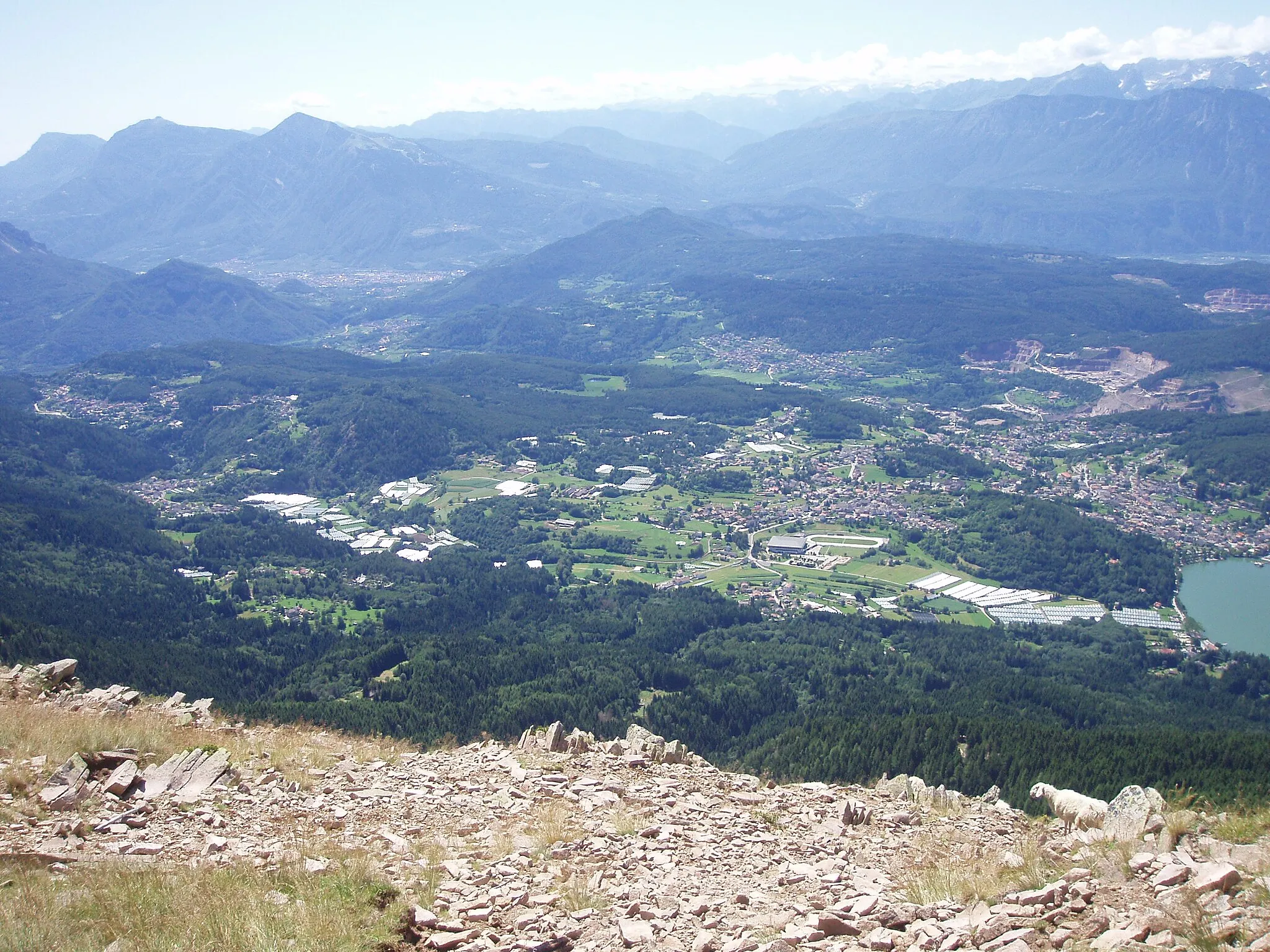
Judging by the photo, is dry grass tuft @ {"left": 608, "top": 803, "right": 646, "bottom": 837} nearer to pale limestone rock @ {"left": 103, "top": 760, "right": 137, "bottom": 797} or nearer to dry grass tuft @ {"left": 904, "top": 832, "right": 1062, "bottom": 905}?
dry grass tuft @ {"left": 904, "top": 832, "right": 1062, "bottom": 905}

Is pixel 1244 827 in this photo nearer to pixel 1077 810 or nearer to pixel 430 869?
pixel 1077 810

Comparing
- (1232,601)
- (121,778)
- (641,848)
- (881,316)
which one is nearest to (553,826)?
(641,848)

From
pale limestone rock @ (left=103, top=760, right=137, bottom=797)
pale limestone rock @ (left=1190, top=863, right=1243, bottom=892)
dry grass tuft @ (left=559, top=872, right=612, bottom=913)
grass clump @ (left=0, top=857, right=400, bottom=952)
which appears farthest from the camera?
pale limestone rock @ (left=103, top=760, right=137, bottom=797)

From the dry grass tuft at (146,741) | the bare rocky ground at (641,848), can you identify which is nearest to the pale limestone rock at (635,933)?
the bare rocky ground at (641,848)

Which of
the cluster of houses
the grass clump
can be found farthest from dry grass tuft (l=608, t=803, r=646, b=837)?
the cluster of houses

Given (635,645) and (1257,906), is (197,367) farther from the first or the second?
(1257,906)

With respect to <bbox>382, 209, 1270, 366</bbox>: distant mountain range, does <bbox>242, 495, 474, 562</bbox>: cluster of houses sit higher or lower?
lower

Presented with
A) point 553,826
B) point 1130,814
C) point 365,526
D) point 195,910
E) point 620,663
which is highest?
point 195,910

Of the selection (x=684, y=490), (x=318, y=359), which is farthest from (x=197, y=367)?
(x=684, y=490)
